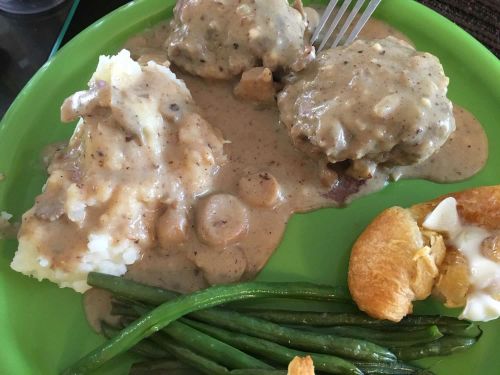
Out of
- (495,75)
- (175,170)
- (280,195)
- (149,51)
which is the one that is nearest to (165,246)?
(175,170)

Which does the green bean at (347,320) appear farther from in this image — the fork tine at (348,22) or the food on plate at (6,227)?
the fork tine at (348,22)

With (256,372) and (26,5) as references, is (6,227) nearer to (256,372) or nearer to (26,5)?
(256,372)

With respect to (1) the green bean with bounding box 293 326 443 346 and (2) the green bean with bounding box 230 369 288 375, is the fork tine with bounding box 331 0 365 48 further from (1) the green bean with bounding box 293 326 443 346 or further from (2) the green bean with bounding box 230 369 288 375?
(2) the green bean with bounding box 230 369 288 375

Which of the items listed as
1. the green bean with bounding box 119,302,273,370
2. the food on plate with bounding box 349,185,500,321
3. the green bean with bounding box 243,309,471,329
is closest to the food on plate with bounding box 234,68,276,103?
the food on plate with bounding box 349,185,500,321

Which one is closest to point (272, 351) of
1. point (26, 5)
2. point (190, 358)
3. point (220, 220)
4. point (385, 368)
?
point (190, 358)

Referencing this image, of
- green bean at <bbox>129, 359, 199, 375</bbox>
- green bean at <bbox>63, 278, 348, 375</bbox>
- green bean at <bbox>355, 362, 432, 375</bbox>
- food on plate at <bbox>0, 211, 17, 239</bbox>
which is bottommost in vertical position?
green bean at <bbox>129, 359, 199, 375</bbox>

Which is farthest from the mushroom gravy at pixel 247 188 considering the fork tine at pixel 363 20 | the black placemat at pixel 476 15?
→ the black placemat at pixel 476 15
